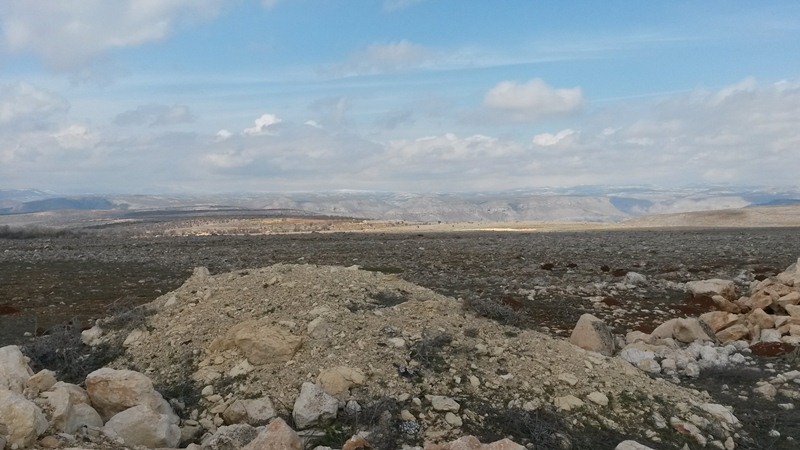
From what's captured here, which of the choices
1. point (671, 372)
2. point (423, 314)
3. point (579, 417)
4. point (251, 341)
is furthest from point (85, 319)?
point (671, 372)

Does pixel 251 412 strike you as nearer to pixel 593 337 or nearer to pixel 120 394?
pixel 120 394

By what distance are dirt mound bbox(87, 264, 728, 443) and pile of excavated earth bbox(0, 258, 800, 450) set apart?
23 mm

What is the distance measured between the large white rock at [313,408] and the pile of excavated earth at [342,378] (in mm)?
18

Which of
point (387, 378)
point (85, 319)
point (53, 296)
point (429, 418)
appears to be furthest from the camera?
point (53, 296)

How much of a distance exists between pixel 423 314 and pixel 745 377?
17.2 ft

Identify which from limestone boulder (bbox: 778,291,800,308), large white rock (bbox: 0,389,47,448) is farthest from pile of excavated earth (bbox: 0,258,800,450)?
limestone boulder (bbox: 778,291,800,308)

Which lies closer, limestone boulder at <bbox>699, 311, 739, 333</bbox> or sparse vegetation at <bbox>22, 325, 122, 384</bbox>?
sparse vegetation at <bbox>22, 325, 122, 384</bbox>

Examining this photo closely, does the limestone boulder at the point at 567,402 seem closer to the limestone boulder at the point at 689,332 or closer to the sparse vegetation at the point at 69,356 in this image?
the limestone boulder at the point at 689,332

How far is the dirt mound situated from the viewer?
741cm

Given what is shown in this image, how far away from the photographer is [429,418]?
23.3 feet

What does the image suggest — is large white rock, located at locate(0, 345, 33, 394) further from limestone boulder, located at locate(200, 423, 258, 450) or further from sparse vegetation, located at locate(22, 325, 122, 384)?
limestone boulder, located at locate(200, 423, 258, 450)

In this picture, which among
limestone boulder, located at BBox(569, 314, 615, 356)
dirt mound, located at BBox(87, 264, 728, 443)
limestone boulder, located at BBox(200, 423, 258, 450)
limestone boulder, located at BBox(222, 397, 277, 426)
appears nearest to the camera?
limestone boulder, located at BBox(200, 423, 258, 450)

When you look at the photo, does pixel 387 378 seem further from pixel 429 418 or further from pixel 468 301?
pixel 468 301

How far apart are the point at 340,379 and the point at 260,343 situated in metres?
1.38
